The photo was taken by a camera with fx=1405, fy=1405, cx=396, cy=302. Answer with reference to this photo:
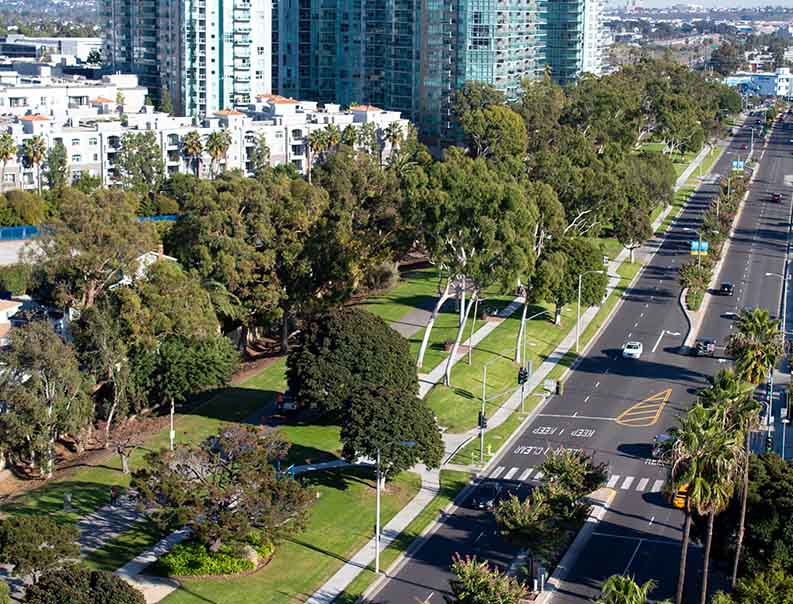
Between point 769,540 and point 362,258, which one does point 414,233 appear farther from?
point 769,540

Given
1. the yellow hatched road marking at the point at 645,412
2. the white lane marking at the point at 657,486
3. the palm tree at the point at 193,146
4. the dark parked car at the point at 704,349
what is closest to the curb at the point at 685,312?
the dark parked car at the point at 704,349

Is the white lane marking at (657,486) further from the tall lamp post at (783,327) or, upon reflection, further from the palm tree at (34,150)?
the palm tree at (34,150)

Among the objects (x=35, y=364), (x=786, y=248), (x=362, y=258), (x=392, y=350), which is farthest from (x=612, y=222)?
(x=35, y=364)

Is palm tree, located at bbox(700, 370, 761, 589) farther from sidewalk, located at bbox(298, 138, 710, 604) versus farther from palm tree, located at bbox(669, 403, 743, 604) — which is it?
sidewalk, located at bbox(298, 138, 710, 604)

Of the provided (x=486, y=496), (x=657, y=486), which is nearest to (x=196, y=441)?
(x=486, y=496)

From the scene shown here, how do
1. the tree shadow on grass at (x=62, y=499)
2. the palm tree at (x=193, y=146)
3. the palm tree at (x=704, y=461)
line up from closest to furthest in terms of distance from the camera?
the palm tree at (x=704, y=461) < the tree shadow on grass at (x=62, y=499) < the palm tree at (x=193, y=146)

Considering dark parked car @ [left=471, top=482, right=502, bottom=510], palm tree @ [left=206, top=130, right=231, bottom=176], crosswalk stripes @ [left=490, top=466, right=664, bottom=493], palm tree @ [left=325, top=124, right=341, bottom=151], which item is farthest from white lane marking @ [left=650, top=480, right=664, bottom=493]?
palm tree @ [left=325, top=124, right=341, bottom=151]
